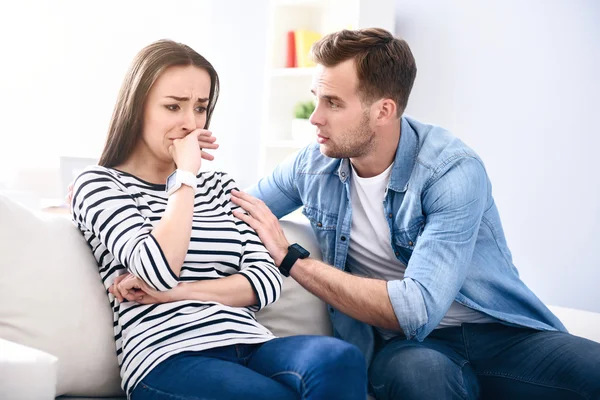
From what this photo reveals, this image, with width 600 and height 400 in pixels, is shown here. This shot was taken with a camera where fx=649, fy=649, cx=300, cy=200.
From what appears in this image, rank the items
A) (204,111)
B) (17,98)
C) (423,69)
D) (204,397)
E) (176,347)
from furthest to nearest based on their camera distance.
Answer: (17,98) < (423,69) < (204,111) < (176,347) < (204,397)

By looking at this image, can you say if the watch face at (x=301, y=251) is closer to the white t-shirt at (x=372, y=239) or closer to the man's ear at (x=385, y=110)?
the white t-shirt at (x=372, y=239)

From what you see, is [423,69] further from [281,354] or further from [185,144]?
[281,354]

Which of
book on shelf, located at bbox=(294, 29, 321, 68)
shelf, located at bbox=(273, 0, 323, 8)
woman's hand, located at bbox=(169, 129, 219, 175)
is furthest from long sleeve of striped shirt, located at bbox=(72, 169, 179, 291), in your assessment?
shelf, located at bbox=(273, 0, 323, 8)

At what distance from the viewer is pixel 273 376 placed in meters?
1.28

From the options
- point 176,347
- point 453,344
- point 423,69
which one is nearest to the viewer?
point 176,347

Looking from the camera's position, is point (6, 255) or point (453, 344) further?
point (453, 344)

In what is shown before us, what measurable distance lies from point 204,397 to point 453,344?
2.71 ft

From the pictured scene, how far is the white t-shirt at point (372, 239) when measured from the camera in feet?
5.96

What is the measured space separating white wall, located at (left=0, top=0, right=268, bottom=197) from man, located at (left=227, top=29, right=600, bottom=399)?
268 centimetres

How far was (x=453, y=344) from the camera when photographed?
5.75ft

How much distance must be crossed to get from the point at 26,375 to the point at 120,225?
36 centimetres

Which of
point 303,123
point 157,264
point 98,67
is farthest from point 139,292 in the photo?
point 98,67

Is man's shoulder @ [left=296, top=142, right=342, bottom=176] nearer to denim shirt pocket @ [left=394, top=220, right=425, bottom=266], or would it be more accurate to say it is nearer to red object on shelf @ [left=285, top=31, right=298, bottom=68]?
denim shirt pocket @ [left=394, top=220, right=425, bottom=266]

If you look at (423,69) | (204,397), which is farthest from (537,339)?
(423,69)
